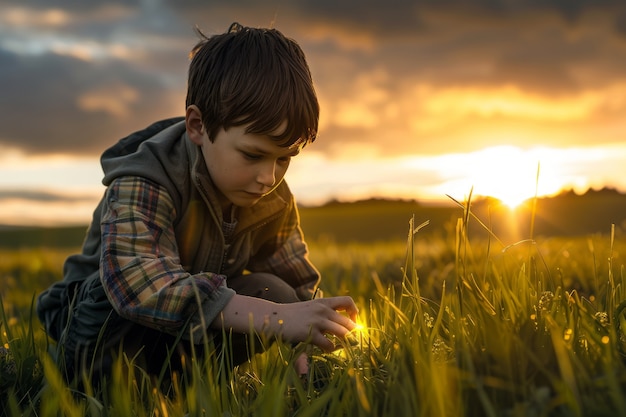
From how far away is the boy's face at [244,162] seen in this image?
2.45 meters

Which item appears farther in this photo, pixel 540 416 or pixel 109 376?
pixel 109 376

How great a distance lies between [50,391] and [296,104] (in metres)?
1.28

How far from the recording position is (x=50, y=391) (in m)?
1.97

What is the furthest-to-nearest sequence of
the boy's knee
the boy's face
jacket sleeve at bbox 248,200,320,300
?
jacket sleeve at bbox 248,200,320,300
the boy's knee
the boy's face

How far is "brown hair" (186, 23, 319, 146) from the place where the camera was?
2.49 m

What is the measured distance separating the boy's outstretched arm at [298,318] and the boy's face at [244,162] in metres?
0.47

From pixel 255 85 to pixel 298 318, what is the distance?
95 centimetres

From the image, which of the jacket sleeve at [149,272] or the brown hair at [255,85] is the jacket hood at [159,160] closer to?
the jacket sleeve at [149,272]

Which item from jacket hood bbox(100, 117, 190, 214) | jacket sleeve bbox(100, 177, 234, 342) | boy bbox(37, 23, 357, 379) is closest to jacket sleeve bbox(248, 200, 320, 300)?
boy bbox(37, 23, 357, 379)

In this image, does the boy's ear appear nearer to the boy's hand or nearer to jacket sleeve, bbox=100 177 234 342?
jacket sleeve, bbox=100 177 234 342

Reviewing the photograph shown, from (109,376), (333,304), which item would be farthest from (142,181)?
(333,304)

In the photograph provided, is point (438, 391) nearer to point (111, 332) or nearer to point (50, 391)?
point (50, 391)

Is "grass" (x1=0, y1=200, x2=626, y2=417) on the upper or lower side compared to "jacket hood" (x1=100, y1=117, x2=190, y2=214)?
lower

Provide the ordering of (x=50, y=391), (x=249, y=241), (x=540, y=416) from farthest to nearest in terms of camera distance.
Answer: (x=249, y=241)
(x=50, y=391)
(x=540, y=416)
